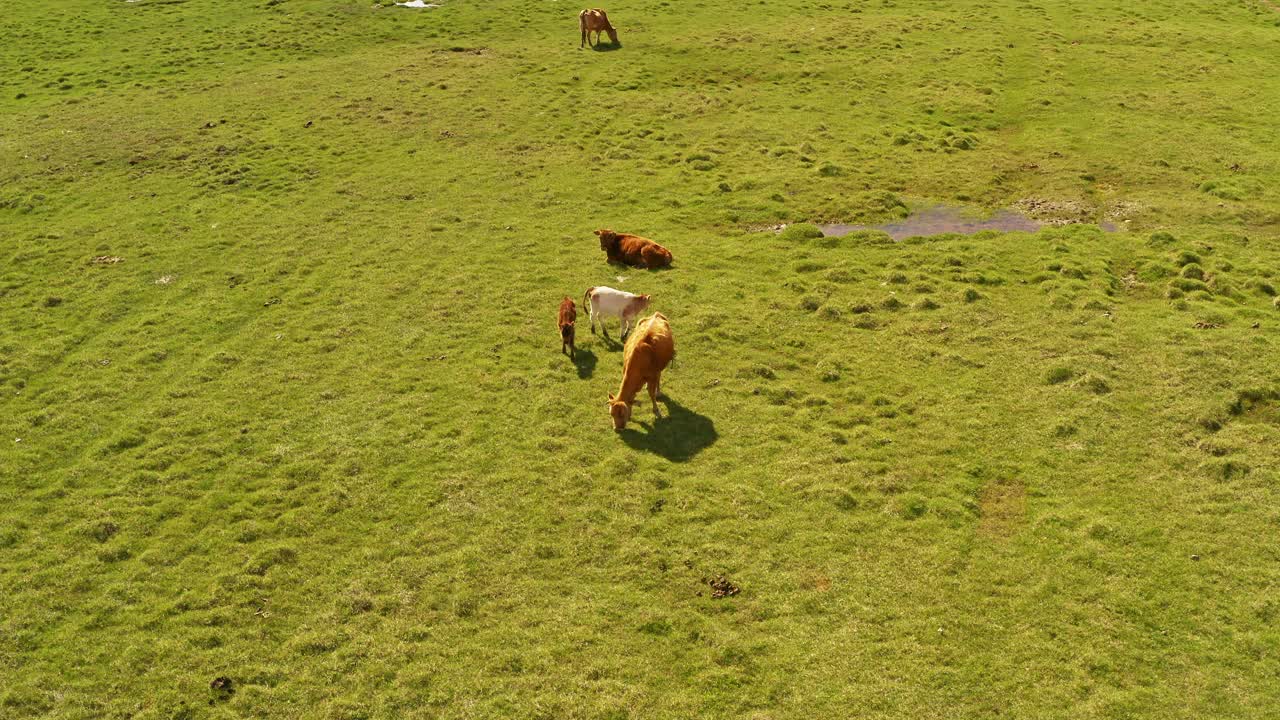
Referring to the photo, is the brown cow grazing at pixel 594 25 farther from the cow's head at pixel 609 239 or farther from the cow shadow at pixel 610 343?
the cow shadow at pixel 610 343

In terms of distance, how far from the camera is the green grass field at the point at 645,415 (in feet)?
36.5

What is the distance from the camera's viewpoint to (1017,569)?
486 inches

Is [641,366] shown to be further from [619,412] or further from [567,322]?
[567,322]

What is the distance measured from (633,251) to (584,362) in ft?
16.1

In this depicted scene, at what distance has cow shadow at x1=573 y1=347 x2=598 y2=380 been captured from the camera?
17.7 metres

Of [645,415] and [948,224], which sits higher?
[948,224]

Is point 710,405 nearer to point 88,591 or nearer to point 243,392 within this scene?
point 243,392

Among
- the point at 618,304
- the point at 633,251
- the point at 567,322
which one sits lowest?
the point at 567,322

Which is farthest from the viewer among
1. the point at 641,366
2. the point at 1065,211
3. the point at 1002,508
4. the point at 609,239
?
the point at 1065,211

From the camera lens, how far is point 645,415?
641 inches

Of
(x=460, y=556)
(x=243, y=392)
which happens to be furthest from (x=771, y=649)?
(x=243, y=392)

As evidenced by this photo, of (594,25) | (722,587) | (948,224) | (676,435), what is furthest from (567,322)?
(594,25)

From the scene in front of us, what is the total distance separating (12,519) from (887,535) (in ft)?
47.9

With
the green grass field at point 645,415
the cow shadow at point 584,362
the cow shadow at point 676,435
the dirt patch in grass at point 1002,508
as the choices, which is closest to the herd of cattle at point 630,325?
the cow shadow at point 584,362
